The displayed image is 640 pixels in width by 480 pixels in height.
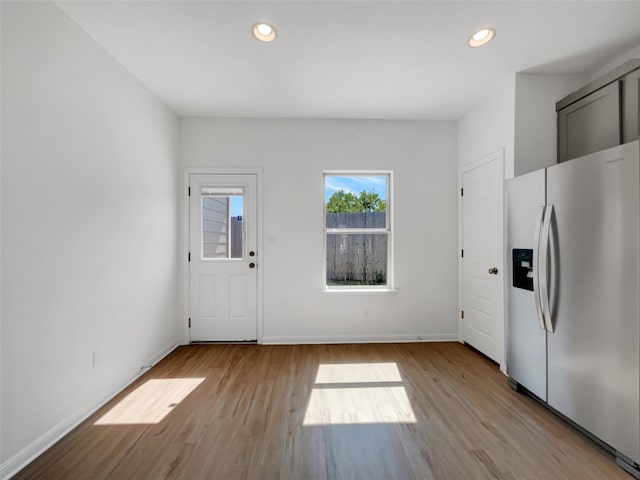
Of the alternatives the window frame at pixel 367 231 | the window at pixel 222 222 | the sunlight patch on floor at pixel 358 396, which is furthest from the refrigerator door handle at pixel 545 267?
the window at pixel 222 222

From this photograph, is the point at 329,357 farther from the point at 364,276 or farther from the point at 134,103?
the point at 134,103

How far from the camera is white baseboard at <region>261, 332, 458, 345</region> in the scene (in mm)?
3469

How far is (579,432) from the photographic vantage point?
1.86m

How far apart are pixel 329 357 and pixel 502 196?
2339 millimetres

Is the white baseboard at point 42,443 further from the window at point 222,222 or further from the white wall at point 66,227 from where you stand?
the window at point 222,222

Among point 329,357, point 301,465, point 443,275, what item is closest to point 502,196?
point 443,275

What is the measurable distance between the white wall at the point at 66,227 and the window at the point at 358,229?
2.01 m

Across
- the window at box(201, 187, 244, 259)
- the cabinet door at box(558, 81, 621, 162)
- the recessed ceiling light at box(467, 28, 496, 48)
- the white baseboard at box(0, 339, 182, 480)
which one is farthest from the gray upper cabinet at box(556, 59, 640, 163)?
the white baseboard at box(0, 339, 182, 480)

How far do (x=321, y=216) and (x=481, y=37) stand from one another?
7.16 ft

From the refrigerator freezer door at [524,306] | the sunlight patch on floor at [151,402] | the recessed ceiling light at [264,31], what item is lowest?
the sunlight patch on floor at [151,402]

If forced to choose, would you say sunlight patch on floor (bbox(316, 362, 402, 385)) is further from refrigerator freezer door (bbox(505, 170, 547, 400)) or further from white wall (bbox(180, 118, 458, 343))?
refrigerator freezer door (bbox(505, 170, 547, 400))

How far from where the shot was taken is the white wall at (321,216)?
11.4 feet

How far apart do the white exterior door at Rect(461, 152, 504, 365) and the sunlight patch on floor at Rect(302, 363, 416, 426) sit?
1.04 meters

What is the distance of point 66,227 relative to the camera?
187 centimetres
